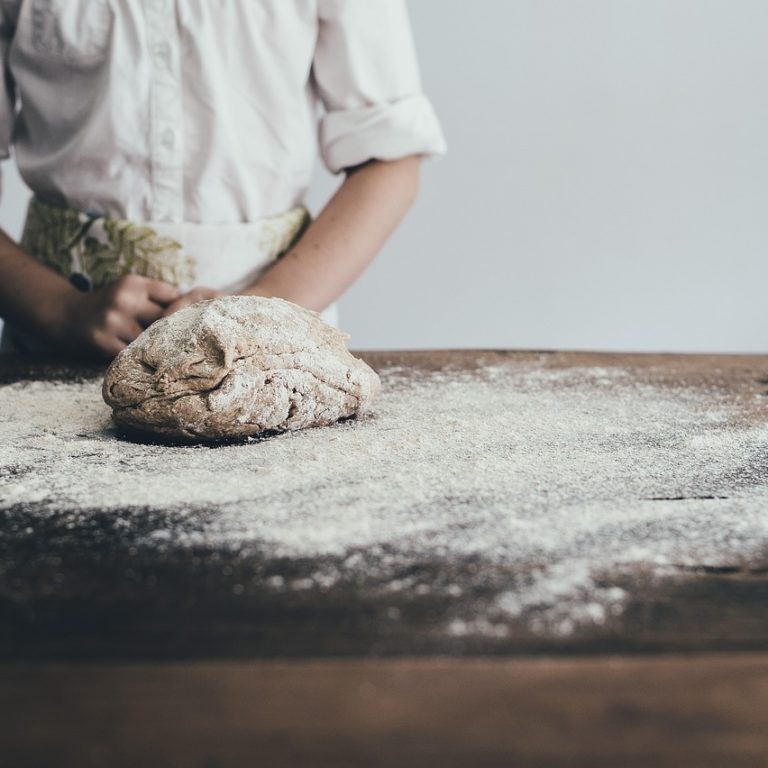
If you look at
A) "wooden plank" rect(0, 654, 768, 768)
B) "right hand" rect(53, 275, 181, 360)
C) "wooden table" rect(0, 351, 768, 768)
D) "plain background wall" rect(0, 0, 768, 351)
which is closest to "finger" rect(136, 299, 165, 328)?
"right hand" rect(53, 275, 181, 360)

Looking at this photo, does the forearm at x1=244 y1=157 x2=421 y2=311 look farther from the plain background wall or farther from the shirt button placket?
the plain background wall

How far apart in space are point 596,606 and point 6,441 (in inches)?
19.9

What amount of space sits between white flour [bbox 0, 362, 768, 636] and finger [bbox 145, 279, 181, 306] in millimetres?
193

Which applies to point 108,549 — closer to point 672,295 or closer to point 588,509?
point 588,509

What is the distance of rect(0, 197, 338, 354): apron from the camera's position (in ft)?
3.79

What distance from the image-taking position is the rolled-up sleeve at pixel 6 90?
1200 millimetres

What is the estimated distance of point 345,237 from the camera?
1.18 m

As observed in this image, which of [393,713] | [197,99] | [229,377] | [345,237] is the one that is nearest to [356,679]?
[393,713]

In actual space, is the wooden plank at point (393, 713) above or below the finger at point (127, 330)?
above

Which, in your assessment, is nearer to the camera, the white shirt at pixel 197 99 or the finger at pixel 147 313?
the finger at pixel 147 313

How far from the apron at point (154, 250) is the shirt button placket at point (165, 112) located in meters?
0.03

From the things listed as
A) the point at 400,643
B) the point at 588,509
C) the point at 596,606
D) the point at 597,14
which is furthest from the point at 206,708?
the point at 597,14

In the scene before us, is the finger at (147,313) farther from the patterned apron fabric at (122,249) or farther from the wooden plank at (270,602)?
the wooden plank at (270,602)

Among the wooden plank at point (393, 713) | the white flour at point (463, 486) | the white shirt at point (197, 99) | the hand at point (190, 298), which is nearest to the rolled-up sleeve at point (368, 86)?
the white shirt at point (197, 99)
